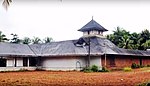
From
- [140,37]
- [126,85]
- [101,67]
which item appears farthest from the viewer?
[140,37]

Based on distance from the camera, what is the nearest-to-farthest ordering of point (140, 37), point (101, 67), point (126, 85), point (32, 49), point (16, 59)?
point (126, 85) → point (101, 67) → point (16, 59) → point (32, 49) → point (140, 37)

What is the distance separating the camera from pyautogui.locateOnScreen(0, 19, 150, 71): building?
116ft

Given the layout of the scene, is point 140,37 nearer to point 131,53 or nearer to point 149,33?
point 149,33

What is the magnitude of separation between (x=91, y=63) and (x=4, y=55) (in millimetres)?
10862

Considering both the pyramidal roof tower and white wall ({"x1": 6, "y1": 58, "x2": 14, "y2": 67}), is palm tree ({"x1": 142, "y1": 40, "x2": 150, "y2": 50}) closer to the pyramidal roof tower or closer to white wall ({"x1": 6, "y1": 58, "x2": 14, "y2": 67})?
the pyramidal roof tower

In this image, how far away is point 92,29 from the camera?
135 ft

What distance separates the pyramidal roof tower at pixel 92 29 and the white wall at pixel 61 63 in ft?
22.1

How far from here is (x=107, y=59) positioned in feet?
118

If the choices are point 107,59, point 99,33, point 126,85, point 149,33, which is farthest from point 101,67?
point 149,33

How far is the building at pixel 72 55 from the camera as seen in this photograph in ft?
116

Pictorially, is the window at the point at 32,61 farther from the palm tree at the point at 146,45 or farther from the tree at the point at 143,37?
the tree at the point at 143,37

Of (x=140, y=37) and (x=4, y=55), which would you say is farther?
(x=140, y=37)

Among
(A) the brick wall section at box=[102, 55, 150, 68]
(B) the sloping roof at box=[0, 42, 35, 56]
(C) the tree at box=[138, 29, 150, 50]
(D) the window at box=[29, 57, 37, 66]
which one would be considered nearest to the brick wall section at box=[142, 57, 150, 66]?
(A) the brick wall section at box=[102, 55, 150, 68]

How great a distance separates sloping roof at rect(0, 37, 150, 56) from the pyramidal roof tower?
1031mm
